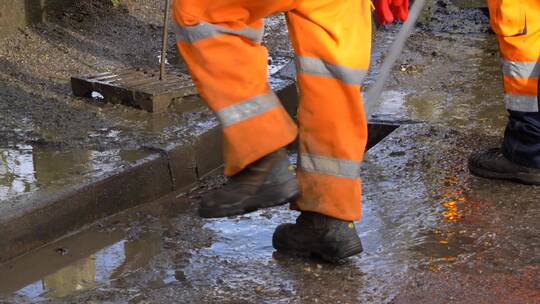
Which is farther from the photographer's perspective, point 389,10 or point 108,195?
point 108,195

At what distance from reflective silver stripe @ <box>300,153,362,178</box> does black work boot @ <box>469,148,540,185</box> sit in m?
1.14

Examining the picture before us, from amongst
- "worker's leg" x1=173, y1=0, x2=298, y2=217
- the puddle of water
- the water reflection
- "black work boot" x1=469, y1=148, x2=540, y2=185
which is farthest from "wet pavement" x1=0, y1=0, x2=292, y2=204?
"black work boot" x1=469, y1=148, x2=540, y2=185

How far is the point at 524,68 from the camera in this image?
396cm

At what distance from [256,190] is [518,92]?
1.56 meters

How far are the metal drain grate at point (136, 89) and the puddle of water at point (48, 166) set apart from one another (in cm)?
62

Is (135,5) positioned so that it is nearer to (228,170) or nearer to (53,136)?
(53,136)

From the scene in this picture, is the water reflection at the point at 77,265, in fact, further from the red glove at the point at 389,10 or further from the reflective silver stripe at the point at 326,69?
the red glove at the point at 389,10

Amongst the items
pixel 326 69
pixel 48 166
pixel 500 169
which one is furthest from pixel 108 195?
pixel 500 169

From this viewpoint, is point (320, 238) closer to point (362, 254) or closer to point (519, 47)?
point (362, 254)

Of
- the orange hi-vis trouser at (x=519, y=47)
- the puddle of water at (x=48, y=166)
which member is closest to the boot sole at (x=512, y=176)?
the orange hi-vis trouser at (x=519, y=47)

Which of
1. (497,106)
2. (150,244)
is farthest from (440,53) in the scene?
(150,244)

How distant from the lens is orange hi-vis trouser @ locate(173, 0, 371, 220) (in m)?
2.85

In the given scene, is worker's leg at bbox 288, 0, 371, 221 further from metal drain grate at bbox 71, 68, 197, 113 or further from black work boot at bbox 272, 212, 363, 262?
metal drain grate at bbox 71, 68, 197, 113

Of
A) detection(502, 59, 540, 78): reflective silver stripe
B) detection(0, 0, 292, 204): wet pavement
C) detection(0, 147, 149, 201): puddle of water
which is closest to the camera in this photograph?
detection(0, 147, 149, 201): puddle of water
